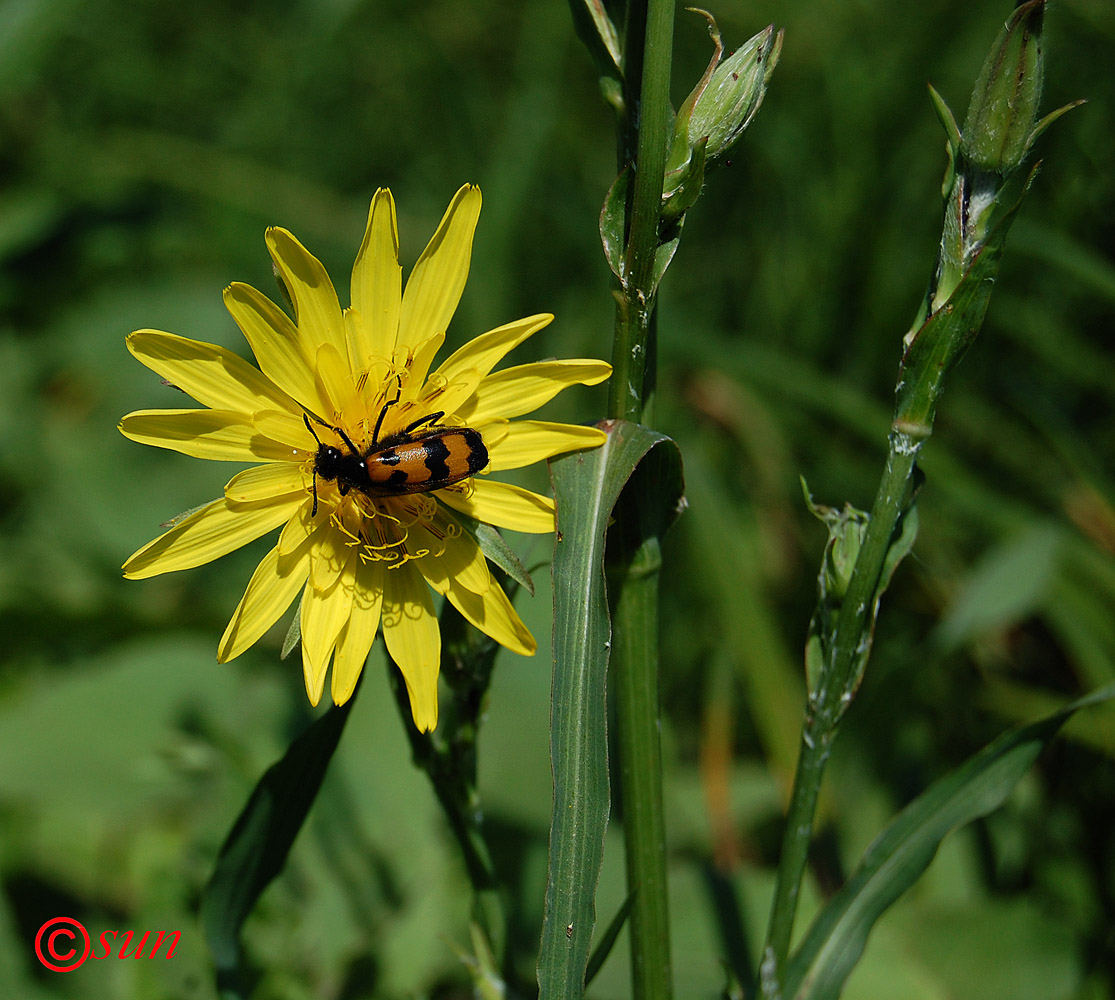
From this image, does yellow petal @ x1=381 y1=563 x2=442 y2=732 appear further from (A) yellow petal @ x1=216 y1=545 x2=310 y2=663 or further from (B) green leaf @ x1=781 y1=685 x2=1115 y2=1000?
(B) green leaf @ x1=781 y1=685 x2=1115 y2=1000

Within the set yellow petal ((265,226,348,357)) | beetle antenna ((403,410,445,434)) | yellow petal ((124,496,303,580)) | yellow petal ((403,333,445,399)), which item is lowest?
yellow petal ((124,496,303,580))

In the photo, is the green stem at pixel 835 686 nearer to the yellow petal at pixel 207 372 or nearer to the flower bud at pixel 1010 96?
the flower bud at pixel 1010 96

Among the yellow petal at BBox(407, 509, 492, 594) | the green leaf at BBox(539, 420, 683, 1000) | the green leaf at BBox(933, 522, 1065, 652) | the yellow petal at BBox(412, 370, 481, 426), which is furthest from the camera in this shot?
the green leaf at BBox(933, 522, 1065, 652)

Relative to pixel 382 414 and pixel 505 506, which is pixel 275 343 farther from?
pixel 505 506

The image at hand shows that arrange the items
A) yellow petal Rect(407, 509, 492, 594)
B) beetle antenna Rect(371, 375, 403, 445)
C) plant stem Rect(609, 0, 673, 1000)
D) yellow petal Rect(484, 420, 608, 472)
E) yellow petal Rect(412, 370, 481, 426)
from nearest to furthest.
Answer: plant stem Rect(609, 0, 673, 1000) < yellow petal Rect(484, 420, 608, 472) < yellow petal Rect(407, 509, 492, 594) < yellow petal Rect(412, 370, 481, 426) < beetle antenna Rect(371, 375, 403, 445)

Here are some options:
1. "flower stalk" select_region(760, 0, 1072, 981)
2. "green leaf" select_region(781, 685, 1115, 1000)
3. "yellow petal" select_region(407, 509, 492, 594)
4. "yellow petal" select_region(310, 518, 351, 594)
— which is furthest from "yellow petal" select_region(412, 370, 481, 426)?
"green leaf" select_region(781, 685, 1115, 1000)

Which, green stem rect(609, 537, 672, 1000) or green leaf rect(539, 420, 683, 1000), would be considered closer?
green leaf rect(539, 420, 683, 1000)

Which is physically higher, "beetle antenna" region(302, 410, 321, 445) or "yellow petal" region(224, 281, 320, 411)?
"yellow petal" region(224, 281, 320, 411)
